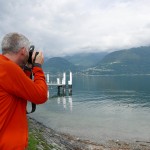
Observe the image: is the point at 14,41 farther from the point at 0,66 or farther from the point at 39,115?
the point at 39,115

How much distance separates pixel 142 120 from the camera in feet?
154

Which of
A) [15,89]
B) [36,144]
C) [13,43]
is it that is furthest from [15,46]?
[36,144]

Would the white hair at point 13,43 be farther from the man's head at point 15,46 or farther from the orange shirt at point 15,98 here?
the orange shirt at point 15,98

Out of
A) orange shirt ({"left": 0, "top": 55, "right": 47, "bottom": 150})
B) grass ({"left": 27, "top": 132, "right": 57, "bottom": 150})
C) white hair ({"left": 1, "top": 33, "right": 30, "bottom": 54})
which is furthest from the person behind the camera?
grass ({"left": 27, "top": 132, "right": 57, "bottom": 150})

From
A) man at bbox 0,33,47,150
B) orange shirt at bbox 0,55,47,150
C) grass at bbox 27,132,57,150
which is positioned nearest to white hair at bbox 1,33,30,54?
man at bbox 0,33,47,150

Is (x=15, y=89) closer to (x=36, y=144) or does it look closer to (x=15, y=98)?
(x=15, y=98)

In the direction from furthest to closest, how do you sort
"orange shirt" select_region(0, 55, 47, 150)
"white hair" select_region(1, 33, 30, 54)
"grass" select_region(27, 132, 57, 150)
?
1. "grass" select_region(27, 132, 57, 150)
2. "white hair" select_region(1, 33, 30, 54)
3. "orange shirt" select_region(0, 55, 47, 150)

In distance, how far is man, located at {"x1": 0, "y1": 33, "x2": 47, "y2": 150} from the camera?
3635 millimetres

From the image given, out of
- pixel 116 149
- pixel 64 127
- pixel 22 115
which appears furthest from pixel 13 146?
pixel 64 127

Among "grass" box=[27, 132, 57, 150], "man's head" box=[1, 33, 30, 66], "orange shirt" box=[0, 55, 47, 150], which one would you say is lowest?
"grass" box=[27, 132, 57, 150]

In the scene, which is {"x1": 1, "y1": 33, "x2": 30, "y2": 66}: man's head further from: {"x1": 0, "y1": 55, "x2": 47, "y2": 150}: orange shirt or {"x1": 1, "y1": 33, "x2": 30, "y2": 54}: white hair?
{"x1": 0, "y1": 55, "x2": 47, "y2": 150}: orange shirt

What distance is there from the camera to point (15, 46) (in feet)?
12.8

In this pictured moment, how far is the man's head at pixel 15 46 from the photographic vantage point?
3902 mm

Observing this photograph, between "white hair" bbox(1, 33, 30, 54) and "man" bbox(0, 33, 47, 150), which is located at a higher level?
"white hair" bbox(1, 33, 30, 54)
